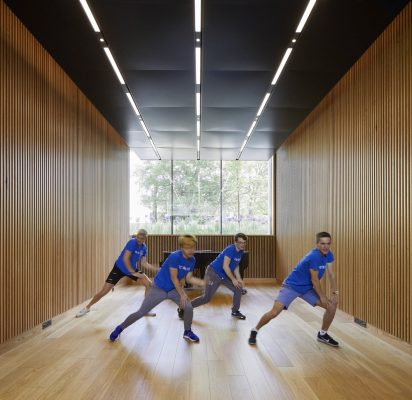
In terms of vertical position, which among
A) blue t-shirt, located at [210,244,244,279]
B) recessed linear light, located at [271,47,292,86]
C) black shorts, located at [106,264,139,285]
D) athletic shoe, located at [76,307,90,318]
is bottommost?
athletic shoe, located at [76,307,90,318]

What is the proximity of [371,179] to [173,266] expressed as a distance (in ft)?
9.38

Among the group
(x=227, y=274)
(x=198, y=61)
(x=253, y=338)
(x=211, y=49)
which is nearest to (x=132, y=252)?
(x=227, y=274)

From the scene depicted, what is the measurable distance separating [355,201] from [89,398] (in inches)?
177

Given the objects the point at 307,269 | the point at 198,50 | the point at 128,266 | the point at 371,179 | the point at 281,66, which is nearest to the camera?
the point at 307,269

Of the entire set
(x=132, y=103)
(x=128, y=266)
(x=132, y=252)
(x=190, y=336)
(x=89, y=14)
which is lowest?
(x=190, y=336)

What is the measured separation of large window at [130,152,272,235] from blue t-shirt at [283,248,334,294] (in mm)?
8074

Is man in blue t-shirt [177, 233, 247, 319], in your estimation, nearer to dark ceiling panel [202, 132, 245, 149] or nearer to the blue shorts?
the blue shorts

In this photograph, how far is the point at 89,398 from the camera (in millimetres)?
3484

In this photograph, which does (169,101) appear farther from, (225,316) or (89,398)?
(89,398)

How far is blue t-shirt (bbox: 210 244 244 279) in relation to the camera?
6758 millimetres

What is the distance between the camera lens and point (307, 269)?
5.09m

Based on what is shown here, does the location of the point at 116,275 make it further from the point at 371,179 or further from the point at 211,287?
the point at 371,179

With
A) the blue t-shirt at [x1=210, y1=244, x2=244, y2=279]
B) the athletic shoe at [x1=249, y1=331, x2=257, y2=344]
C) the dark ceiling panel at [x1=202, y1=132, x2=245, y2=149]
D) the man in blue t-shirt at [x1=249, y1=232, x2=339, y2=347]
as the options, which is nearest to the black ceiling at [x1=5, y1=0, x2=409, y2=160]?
the dark ceiling panel at [x1=202, y1=132, x2=245, y2=149]

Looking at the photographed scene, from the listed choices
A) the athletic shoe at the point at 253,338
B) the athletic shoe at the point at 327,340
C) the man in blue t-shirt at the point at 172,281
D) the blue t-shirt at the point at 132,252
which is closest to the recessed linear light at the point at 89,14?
the man in blue t-shirt at the point at 172,281
